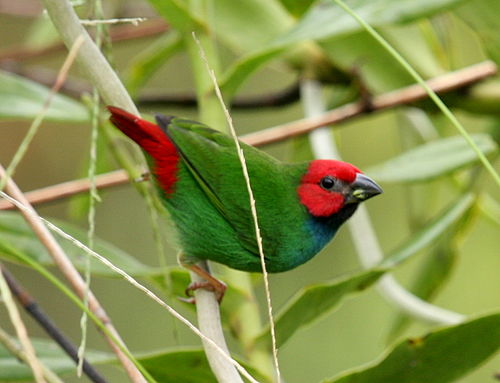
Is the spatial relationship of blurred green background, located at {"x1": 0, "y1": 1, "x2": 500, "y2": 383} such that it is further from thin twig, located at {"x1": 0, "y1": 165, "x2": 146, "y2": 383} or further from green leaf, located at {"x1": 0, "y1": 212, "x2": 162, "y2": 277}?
thin twig, located at {"x1": 0, "y1": 165, "x2": 146, "y2": 383}

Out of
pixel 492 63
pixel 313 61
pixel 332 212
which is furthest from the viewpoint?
pixel 313 61

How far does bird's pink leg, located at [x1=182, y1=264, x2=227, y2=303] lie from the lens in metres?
1.33

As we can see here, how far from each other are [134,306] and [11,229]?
2026 millimetres

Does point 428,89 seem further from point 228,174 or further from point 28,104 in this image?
point 28,104

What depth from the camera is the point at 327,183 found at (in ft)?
5.59

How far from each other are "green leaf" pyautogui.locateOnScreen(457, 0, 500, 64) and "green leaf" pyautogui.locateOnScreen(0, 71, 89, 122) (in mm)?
800

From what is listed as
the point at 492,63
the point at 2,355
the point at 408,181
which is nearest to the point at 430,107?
the point at 492,63

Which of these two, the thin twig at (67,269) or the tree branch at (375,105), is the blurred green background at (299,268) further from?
the thin twig at (67,269)

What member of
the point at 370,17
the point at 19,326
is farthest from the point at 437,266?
the point at 19,326

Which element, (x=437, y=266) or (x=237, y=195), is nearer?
(x=237, y=195)

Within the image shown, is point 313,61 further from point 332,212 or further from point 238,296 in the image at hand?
point 238,296

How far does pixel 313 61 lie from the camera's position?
216 cm

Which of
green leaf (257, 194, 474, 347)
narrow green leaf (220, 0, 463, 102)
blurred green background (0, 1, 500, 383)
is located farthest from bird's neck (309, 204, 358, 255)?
blurred green background (0, 1, 500, 383)

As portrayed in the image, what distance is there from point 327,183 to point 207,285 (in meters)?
0.45
